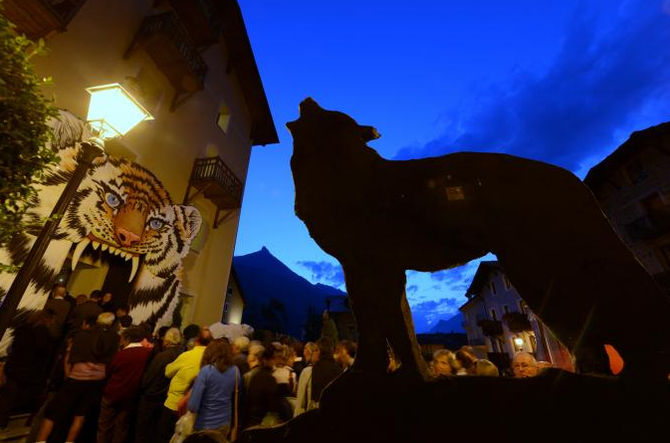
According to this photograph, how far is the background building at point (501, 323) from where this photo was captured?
1526 centimetres


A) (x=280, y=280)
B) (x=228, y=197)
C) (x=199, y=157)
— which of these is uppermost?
(x=280, y=280)

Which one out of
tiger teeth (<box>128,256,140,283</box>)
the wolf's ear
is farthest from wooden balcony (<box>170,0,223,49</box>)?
the wolf's ear

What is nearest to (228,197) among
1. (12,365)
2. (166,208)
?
(166,208)

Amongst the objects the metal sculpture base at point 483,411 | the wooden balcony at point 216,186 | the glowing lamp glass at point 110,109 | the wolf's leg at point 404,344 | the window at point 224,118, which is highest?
the window at point 224,118

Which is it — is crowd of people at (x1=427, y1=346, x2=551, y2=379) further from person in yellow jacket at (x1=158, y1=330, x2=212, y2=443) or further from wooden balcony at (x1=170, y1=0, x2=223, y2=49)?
wooden balcony at (x1=170, y1=0, x2=223, y2=49)

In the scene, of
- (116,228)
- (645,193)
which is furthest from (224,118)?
(645,193)

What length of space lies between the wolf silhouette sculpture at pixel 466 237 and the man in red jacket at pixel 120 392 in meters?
4.62

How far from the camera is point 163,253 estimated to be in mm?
7691

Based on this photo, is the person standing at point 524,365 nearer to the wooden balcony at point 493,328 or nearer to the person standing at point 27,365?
the person standing at point 27,365

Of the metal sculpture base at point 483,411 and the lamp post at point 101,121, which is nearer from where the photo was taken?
the metal sculpture base at point 483,411

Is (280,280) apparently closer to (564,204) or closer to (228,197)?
(228,197)

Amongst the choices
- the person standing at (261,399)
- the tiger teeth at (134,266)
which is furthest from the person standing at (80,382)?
the tiger teeth at (134,266)

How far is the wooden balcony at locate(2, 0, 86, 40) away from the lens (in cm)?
549

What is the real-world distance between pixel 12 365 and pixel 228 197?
7.84 metres
